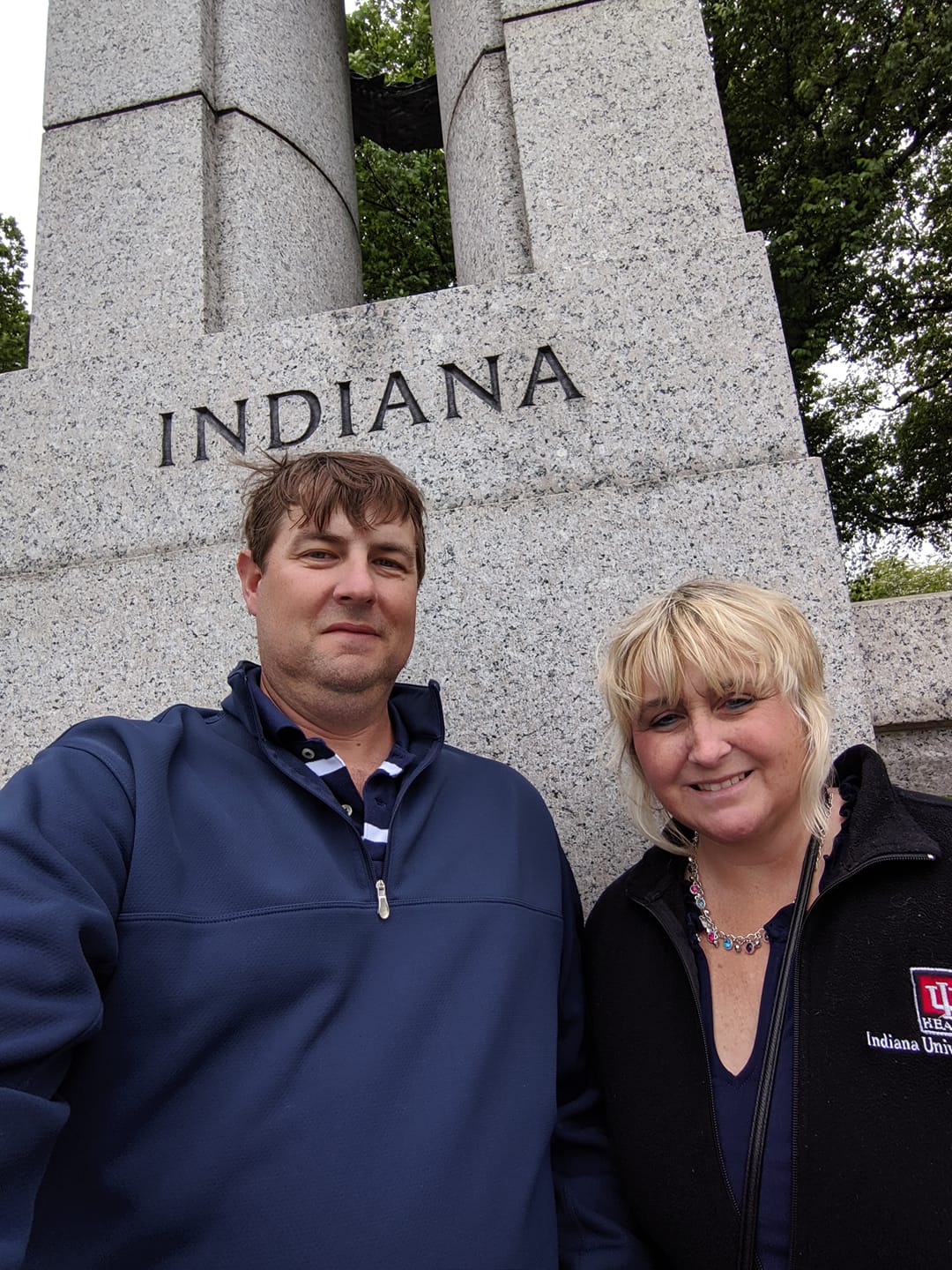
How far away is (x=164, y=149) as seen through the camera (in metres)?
3.33

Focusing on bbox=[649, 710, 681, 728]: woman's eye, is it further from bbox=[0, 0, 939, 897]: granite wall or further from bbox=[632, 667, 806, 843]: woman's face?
bbox=[0, 0, 939, 897]: granite wall

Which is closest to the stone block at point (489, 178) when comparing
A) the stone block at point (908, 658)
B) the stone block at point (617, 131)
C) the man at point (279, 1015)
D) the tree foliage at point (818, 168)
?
the stone block at point (617, 131)

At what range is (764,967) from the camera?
1650 mm

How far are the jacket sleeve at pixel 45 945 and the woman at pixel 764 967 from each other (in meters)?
1.06

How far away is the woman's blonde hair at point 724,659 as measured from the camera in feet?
5.79

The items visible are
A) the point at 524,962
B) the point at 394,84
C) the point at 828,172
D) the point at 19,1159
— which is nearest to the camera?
the point at 19,1159

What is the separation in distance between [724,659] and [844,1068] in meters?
0.78

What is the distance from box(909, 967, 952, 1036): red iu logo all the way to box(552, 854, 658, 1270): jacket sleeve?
0.72 metres

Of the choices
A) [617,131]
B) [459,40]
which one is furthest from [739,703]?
[459,40]

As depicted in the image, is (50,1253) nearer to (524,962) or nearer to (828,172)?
(524,962)

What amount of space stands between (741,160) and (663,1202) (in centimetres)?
1046

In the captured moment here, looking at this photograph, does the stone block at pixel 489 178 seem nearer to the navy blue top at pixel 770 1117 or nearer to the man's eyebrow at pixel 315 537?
the man's eyebrow at pixel 315 537

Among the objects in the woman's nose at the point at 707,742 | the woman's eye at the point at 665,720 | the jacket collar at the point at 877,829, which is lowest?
the jacket collar at the point at 877,829

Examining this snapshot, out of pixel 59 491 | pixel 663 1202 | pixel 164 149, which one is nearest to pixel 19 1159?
pixel 663 1202
